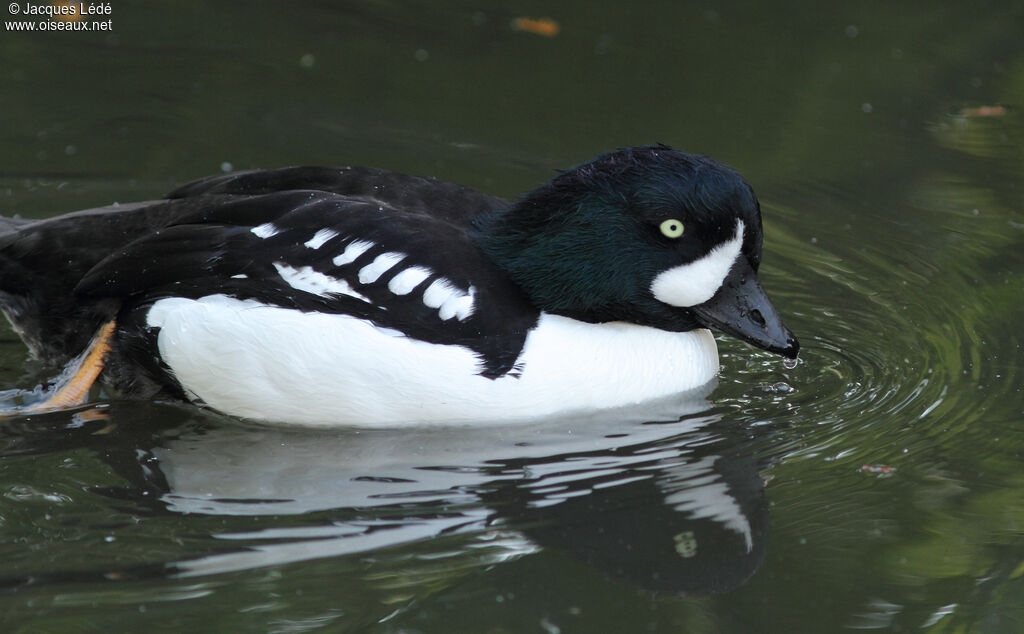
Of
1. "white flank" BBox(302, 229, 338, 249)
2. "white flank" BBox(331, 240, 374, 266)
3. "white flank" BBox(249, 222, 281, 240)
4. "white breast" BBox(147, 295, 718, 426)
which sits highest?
"white flank" BBox(249, 222, 281, 240)

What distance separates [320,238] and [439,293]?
60 centimetres

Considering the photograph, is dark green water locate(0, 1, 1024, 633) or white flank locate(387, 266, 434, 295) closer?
dark green water locate(0, 1, 1024, 633)

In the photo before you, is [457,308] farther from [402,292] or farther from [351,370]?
[351,370]

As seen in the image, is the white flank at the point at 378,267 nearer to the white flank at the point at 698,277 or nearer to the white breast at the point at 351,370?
the white breast at the point at 351,370

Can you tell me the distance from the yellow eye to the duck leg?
2.67 metres

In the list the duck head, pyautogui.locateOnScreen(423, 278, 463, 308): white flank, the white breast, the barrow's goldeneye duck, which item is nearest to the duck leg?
the barrow's goldeneye duck

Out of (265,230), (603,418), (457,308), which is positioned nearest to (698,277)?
(603,418)

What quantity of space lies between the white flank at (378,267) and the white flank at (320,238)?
0.21m

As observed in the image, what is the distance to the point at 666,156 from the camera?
6211 millimetres

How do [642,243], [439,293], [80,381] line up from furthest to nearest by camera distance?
[80,381] → [642,243] → [439,293]

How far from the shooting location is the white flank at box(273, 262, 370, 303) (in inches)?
238

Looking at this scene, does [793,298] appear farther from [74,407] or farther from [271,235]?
[74,407]

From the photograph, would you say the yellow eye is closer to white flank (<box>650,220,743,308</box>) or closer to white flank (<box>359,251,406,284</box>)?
white flank (<box>650,220,743,308</box>)

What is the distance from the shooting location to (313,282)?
6059 mm
